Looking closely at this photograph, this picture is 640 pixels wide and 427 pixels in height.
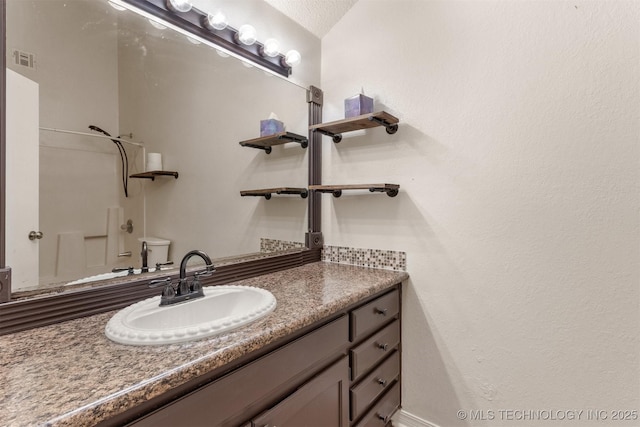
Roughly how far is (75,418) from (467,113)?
1.61 meters

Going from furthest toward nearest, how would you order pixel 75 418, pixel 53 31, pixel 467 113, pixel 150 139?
pixel 467 113 → pixel 150 139 → pixel 53 31 → pixel 75 418

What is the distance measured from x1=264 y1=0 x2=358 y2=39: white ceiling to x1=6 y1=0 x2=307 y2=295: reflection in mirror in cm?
43

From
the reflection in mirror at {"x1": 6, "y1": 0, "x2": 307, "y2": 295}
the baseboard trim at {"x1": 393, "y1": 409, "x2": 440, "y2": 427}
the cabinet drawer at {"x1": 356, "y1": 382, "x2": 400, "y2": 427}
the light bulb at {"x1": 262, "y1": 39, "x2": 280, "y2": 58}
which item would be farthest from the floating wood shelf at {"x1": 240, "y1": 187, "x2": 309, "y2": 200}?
the baseboard trim at {"x1": 393, "y1": 409, "x2": 440, "y2": 427}

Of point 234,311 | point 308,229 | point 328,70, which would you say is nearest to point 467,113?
point 328,70

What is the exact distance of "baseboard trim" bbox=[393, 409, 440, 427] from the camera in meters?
1.50

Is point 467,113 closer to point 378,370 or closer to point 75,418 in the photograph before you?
point 378,370

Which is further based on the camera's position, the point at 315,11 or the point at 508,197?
the point at 315,11

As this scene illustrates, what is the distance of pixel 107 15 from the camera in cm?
108

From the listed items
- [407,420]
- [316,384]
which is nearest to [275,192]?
[316,384]

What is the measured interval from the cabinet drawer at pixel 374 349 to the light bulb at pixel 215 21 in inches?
60.6

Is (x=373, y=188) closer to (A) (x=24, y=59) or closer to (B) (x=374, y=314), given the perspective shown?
(B) (x=374, y=314)

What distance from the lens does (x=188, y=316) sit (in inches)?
41.7

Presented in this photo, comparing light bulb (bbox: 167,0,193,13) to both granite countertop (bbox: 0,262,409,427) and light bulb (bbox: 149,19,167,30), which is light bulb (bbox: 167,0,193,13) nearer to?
light bulb (bbox: 149,19,167,30)

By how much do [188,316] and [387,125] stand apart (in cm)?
127
